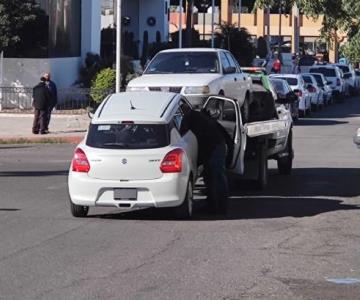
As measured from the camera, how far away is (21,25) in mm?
33906

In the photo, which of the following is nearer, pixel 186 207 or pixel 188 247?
pixel 188 247

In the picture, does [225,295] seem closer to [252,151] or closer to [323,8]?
[323,8]

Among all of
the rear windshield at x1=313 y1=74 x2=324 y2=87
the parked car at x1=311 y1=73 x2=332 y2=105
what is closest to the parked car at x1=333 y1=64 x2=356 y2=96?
the parked car at x1=311 y1=73 x2=332 y2=105

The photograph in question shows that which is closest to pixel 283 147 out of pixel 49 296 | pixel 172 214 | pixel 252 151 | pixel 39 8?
pixel 252 151

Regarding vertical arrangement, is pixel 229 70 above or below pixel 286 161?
above

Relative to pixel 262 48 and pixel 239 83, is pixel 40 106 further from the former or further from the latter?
pixel 262 48

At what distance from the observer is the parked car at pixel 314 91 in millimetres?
41281

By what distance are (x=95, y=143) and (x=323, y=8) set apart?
4.05 meters

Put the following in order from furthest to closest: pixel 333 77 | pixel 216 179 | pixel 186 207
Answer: pixel 333 77, pixel 216 179, pixel 186 207

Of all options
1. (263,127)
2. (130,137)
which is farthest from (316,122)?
(130,137)

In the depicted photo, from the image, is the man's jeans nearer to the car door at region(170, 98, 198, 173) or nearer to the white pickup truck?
the car door at region(170, 98, 198, 173)

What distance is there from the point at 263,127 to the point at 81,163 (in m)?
4.58

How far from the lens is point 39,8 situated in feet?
115

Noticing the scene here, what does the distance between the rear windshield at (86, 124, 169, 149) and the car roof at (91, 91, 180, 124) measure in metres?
0.10
